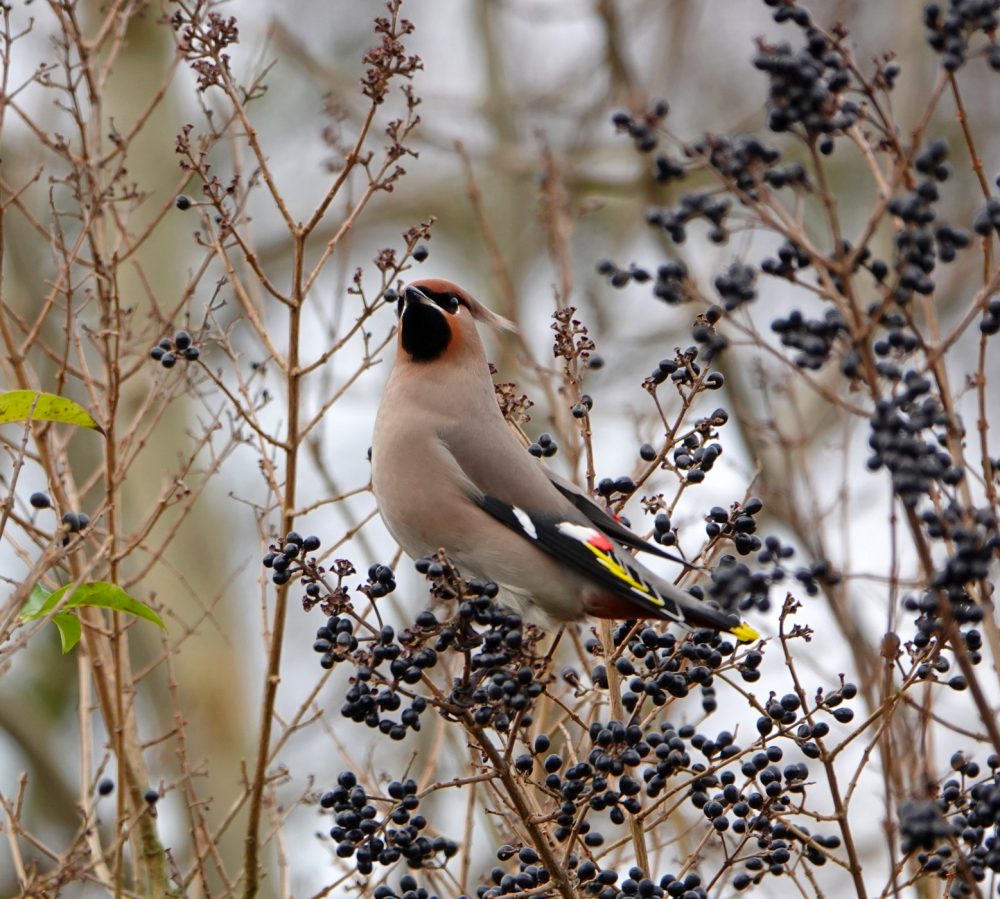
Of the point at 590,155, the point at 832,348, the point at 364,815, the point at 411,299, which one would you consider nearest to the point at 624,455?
the point at 590,155

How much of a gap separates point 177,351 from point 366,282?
20.4 ft

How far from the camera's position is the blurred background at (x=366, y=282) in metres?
5.75

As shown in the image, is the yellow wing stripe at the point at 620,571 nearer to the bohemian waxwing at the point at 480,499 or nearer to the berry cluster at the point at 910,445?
the bohemian waxwing at the point at 480,499

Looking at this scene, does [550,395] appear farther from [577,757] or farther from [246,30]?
[246,30]

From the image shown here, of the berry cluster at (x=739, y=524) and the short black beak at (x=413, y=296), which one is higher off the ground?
the short black beak at (x=413, y=296)

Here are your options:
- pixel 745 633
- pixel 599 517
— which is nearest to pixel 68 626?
pixel 599 517

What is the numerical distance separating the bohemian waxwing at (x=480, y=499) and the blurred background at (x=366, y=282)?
27 cm

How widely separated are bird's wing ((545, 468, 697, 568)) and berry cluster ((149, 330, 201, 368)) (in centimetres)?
100

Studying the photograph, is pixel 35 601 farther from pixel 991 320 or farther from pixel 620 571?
pixel 991 320

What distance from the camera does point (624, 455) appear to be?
8062mm

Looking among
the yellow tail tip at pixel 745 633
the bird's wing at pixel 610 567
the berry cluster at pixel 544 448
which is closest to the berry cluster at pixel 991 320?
the bird's wing at pixel 610 567

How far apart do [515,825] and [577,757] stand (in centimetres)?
27

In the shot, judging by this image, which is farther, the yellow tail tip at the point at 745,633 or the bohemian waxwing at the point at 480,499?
the bohemian waxwing at the point at 480,499

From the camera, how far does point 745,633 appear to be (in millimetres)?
3328
